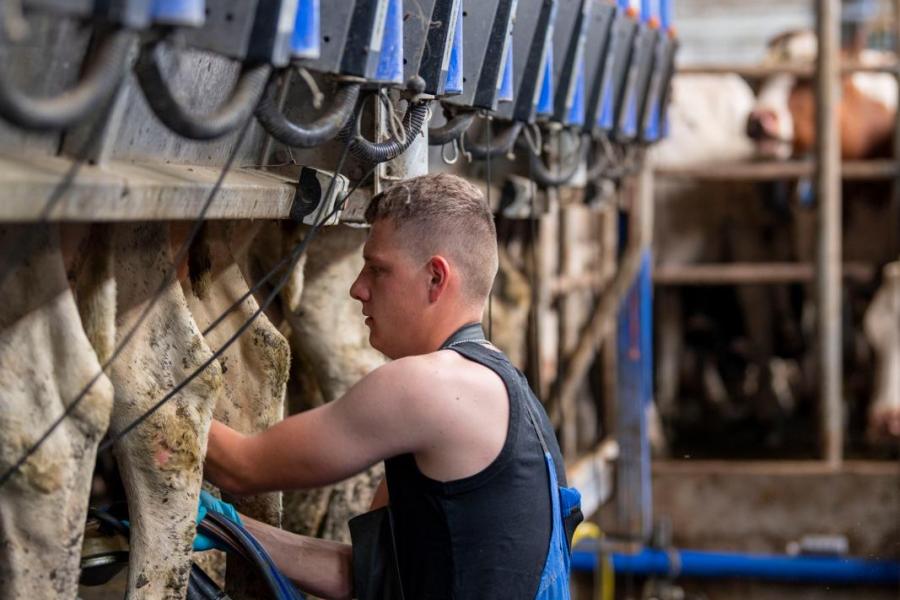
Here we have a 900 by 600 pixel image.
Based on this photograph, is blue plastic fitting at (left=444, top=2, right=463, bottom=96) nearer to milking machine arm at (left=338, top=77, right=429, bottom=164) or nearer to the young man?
milking machine arm at (left=338, top=77, right=429, bottom=164)

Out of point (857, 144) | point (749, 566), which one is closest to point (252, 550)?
point (749, 566)

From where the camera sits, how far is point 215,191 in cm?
231

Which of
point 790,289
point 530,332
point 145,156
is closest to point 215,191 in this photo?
point 145,156

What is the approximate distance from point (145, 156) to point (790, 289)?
6405 millimetres

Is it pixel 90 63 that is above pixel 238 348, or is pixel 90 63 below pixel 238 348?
above

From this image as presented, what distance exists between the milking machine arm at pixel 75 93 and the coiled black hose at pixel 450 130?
4.60 ft

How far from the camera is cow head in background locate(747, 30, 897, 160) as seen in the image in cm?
745

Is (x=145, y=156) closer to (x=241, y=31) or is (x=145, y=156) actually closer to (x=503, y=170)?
(x=241, y=31)

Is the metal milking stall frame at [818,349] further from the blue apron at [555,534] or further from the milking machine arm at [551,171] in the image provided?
the blue apron at [555,534]

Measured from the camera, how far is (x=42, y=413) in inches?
85.7

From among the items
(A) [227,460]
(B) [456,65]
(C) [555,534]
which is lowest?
(C) [555,534]

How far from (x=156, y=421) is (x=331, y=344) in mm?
1261

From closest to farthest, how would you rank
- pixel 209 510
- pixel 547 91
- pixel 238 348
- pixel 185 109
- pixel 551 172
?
pixel 185 109 → pixel 209 510 → pixel 238 348 → pixel 547 91 → pixel 551 172

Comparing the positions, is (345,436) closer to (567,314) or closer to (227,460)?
(227,460)
